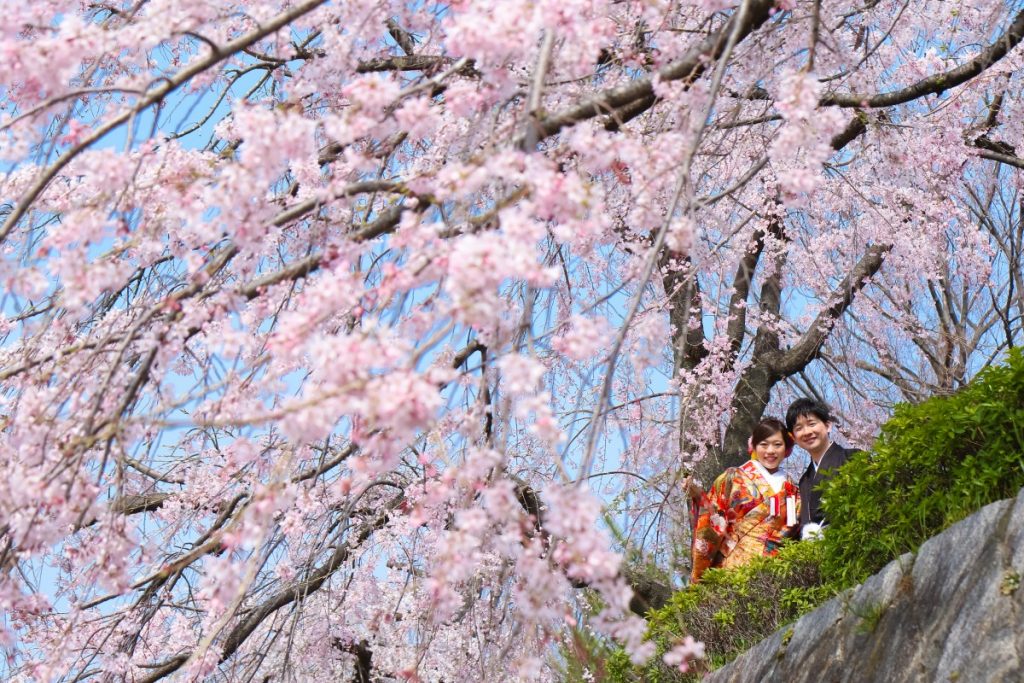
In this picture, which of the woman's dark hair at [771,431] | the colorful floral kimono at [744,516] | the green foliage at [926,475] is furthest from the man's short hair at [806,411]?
the green foliage at [926,475]

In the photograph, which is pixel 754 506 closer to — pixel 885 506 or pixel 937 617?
pixel 885 506

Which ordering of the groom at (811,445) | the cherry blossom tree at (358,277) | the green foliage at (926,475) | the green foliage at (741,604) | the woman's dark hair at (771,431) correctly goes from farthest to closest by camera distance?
1. the woman's dark hair at (771,431)
2. the groom at (811,445)
3. the green foliage at (741,604)
4. the green foliage at (926,475)
5. the cherry blossom tree at (358,277)

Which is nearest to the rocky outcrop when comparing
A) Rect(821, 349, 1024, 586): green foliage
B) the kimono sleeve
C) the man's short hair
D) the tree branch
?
Rect(821, 349, 1024, 586): green foliage

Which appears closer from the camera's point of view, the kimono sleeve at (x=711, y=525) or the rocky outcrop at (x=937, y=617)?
the rocky outcrop at (x=937, y=617)

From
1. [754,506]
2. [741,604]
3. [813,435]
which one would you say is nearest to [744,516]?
[754,506]

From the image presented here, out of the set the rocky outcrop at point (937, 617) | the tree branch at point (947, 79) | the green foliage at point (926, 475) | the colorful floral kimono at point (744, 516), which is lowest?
the rocky outcrop at point (937, 617)

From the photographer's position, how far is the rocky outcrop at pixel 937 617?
328 centimetres

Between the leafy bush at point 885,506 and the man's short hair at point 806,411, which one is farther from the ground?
the man's short hair at point 806,411

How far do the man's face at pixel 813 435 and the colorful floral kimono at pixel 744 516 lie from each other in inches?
12.7

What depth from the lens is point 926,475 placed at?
417cm

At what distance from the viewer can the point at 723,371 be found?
8.26 m

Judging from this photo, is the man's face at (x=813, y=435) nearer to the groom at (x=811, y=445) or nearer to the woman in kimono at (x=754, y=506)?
the groom at (x=811, y=445)

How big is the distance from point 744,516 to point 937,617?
235 cm

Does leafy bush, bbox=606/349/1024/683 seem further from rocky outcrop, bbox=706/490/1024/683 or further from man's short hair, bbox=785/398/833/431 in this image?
man's short hair, bbox=785/398/833/431
